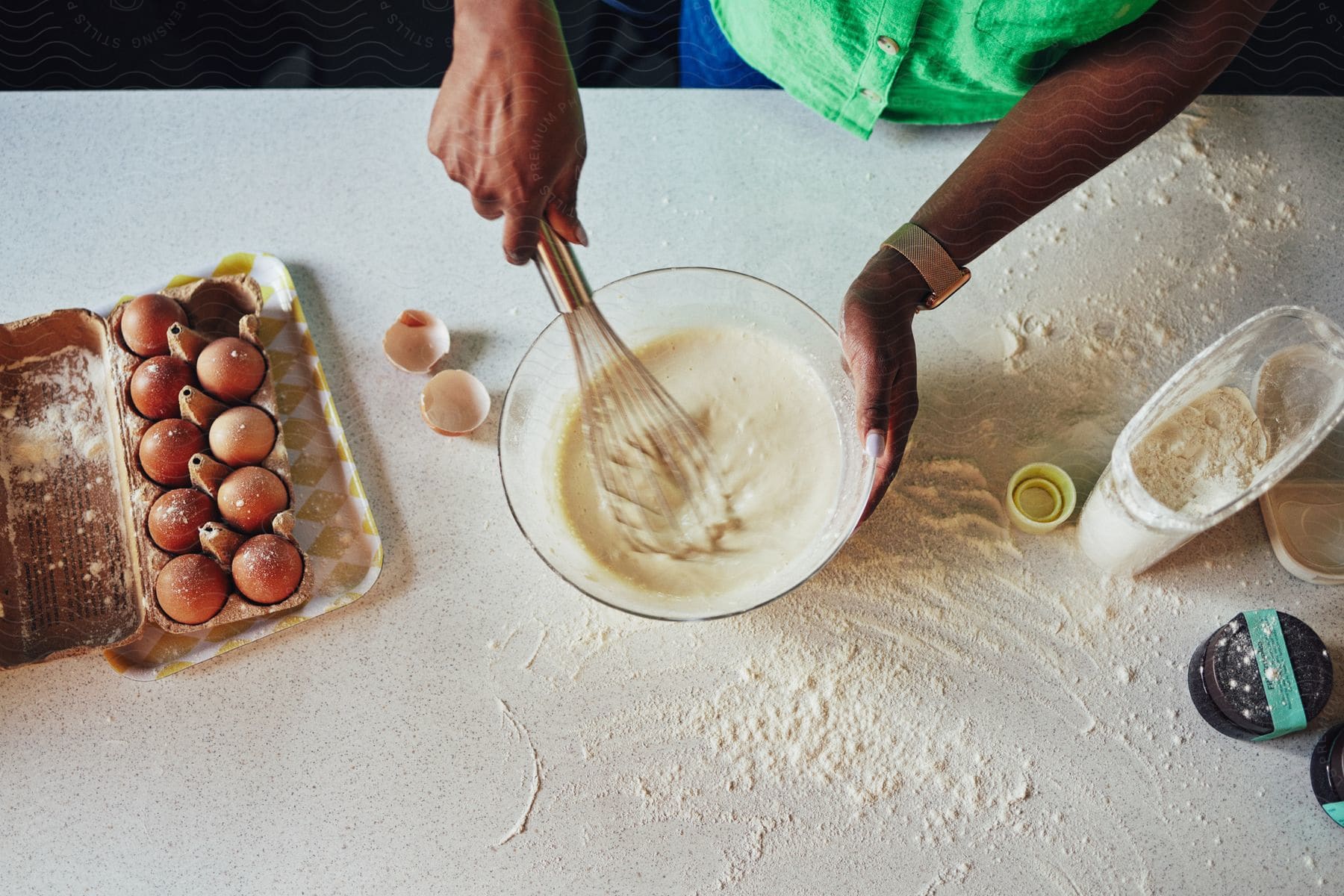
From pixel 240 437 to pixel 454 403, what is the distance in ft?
0.65

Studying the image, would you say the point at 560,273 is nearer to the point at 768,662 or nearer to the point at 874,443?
the point at 874,443

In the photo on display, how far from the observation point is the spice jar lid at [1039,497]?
2.84 ft

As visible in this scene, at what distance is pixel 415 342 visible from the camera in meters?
0.93

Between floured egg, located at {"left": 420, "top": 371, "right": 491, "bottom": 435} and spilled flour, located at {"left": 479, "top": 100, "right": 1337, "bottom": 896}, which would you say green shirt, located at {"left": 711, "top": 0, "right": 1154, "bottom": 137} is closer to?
spilled flour, located at {"left": 479, "top": 100, "right": 1337, "bottom": 896}

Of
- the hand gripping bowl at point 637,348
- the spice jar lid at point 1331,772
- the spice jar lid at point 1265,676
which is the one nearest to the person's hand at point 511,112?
the hand gripping bowl at point 637,348

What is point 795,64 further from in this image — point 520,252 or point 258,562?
point 258,562

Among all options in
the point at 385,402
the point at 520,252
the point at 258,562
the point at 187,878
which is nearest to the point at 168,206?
the point at 385,402

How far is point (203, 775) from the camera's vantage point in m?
0.84

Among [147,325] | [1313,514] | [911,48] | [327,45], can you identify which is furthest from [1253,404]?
[327,45]

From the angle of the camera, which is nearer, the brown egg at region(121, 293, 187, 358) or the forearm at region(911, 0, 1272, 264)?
the forearm at region(911, 0, 1272, 264)

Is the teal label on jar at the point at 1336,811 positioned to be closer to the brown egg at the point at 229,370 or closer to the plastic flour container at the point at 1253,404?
the plastic flour container at the point at 1253,404

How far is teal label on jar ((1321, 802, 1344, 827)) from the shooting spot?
76 centimetres

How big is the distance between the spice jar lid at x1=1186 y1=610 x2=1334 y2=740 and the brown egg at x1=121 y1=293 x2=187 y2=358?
1.01 metres

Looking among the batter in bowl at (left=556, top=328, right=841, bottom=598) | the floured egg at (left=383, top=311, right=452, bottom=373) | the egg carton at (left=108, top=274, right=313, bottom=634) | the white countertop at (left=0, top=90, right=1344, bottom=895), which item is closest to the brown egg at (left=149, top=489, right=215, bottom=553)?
the egg carton at (left=108, top=274, right=313, bottom=634)
